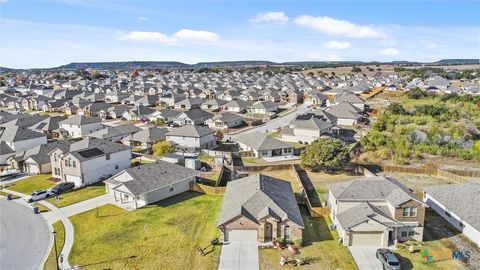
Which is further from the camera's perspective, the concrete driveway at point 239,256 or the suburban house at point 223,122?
the suburban house at point 223,122

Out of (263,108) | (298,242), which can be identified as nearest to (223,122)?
(263,108)

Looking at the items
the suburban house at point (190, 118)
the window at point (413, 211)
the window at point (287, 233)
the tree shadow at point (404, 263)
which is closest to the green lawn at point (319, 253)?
the window at point (287, 233)

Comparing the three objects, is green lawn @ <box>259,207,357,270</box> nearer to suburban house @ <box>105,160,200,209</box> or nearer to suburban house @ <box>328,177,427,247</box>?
suburban house @ <box>328,177,427,247</box>

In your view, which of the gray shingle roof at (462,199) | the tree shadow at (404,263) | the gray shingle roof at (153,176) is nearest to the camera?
the tree shadow at (404,263)

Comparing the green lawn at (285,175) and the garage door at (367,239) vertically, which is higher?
the garage door at (367,239)

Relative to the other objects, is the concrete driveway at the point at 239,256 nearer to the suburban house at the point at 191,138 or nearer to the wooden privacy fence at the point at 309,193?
the wooden privacy fence at the point at 309,193

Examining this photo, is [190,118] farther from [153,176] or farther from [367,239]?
[367,239]

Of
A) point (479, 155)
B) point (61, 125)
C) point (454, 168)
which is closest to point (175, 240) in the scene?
point (454, 168)

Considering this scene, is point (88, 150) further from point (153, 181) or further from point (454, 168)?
point (454, 168)

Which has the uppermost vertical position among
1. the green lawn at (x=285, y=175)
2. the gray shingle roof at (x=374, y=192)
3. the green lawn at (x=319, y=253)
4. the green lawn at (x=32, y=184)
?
the gray shingle roof at (x=374, y=192)
